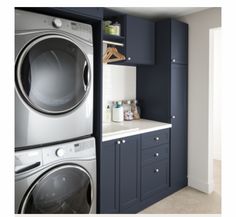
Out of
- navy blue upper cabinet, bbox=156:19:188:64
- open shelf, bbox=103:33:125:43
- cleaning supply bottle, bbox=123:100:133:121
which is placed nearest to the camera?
open shelf, bbox=103:33:125:43

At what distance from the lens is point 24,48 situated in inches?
58.4

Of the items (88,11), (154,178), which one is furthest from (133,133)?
(88,11)

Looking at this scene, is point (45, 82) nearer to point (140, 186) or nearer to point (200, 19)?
point (140, 186)

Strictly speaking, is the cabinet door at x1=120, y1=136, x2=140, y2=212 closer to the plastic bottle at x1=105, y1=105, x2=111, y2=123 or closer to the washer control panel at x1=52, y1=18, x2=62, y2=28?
the plastic bottle at x1=105, y1=105, x2=111, y2=123

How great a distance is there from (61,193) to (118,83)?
1609 millimetres

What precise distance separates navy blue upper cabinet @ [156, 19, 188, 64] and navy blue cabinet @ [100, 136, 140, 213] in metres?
1.10

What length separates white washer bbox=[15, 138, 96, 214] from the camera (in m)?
1.49

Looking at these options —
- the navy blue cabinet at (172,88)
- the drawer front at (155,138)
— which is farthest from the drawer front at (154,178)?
the drawer front at (155,138)

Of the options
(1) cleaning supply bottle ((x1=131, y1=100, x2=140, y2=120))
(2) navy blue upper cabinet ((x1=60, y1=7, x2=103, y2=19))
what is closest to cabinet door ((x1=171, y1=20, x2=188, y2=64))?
(1) cleaning supply bottle ((x1=131, y1=100, x2=140, y2=120))

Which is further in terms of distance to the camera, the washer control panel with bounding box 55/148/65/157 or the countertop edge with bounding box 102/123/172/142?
the countertop edge with bounding box 102/123/172/142

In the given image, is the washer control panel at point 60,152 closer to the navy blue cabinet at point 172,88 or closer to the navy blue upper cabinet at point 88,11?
the navy blue upper cabinet at point 88,11

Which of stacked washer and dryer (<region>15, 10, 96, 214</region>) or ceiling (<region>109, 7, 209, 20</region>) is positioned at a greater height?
ceiling (<region>109, 7, 209, 20</region>)

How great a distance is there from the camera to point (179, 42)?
279 cm

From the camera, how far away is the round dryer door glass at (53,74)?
1495 millimetres
